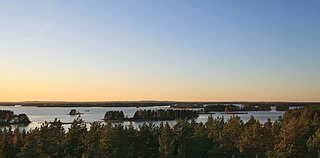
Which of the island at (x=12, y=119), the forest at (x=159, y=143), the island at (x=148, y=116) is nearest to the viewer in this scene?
the forest at (x=159, y=143)

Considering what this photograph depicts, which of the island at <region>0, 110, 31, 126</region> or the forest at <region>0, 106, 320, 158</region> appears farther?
the island at <region>0, 110, 31, 126</region>

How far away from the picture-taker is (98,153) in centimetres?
3234

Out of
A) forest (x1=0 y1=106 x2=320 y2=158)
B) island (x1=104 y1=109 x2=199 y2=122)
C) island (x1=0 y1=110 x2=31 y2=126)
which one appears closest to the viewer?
forest (x1=0 y1=106 x2=320 y2=158)

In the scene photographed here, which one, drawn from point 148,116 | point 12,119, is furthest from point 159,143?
point 12,119

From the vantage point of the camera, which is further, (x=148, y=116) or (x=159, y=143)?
(x=148, y=116)

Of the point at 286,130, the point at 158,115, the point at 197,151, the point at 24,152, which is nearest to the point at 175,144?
the point at 197,151

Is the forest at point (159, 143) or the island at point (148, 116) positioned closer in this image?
the forest at point (159, 143)

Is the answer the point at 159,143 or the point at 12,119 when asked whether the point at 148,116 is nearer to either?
the point at 12,119

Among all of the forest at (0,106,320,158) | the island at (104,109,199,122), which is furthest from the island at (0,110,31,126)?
the forest at (0,106,320,158)

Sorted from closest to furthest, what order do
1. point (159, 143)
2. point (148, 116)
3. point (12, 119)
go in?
point (159, 143)
point (12, 119)
point (148, 116)

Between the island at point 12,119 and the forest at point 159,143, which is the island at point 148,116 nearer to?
the island at point 12,119

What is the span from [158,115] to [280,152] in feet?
427

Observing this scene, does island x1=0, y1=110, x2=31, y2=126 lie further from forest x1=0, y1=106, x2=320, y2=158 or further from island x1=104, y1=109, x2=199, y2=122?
forest x1=0, y1=106, x2=320, y2=158

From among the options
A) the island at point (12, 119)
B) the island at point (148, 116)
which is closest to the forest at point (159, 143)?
the island at point (12, 119)
